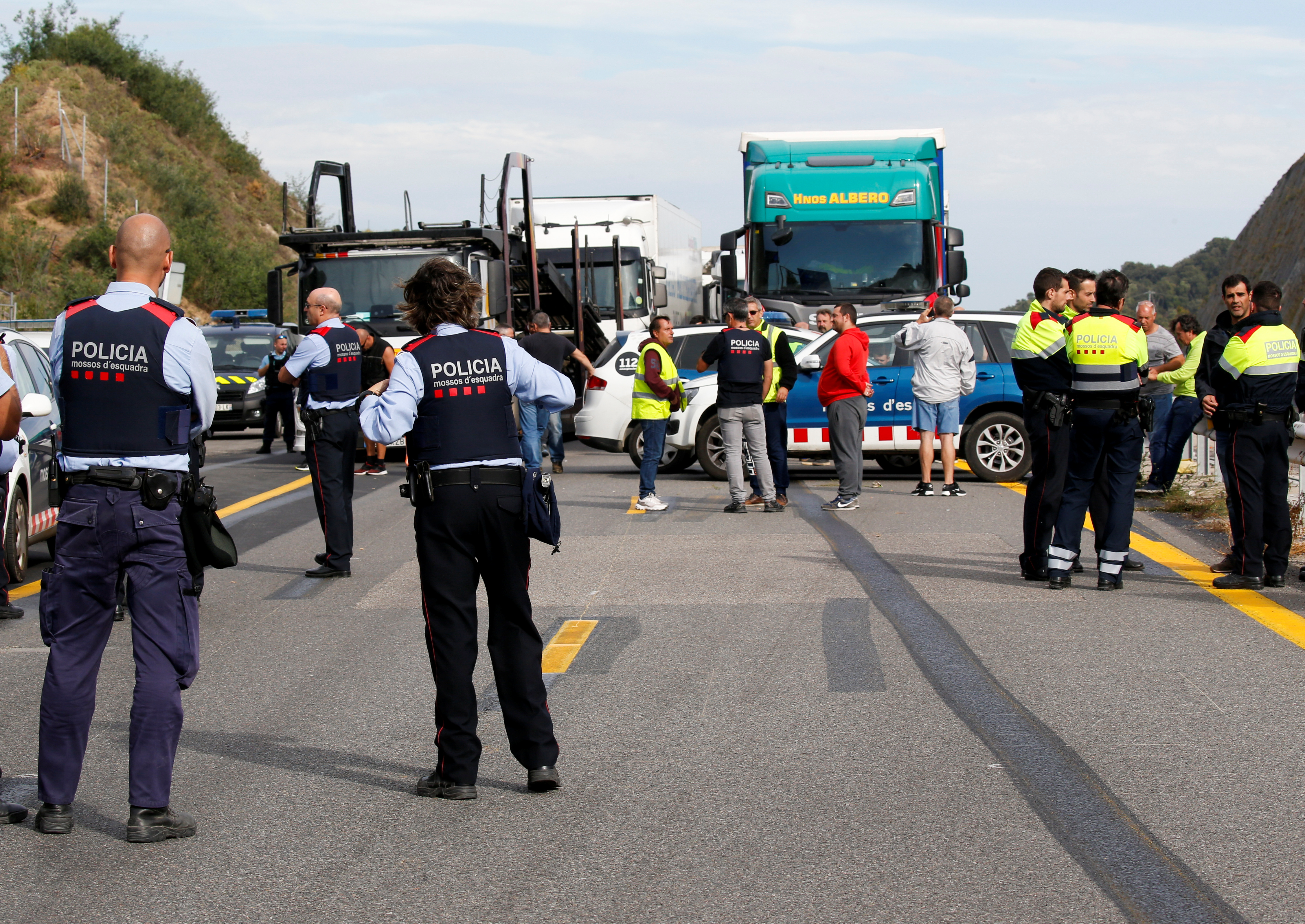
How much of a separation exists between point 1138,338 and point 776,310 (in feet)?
34.1

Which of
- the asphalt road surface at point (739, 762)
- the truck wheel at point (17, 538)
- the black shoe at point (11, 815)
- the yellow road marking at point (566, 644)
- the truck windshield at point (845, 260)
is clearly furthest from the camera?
the truck windshield at point (845, 260)

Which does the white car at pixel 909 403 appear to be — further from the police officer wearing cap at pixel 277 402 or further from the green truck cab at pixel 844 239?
the police officer wearing cap at pixel 277 402

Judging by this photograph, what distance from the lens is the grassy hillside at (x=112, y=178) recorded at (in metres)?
46.5

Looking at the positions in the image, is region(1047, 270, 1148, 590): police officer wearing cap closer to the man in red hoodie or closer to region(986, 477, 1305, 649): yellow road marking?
region(986, 477, 1305, 649): yellow road marking

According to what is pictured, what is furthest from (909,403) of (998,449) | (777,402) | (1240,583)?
(1240,583)

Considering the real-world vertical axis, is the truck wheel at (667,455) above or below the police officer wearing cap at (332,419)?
below

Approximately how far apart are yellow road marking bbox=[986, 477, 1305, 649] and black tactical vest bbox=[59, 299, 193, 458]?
5.51 m

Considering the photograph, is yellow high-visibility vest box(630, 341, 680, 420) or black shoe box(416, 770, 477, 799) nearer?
black shoe box(416, 770, 477, 799)

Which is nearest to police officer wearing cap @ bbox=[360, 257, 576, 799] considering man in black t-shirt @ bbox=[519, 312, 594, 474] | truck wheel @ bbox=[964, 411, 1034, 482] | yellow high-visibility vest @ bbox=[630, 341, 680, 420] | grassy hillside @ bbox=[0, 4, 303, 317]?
yellow high-visibility vest @ bbox=[630, 341, 680, 420]

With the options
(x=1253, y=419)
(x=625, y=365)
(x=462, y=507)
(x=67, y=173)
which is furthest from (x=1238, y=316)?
(x=67, y=173)

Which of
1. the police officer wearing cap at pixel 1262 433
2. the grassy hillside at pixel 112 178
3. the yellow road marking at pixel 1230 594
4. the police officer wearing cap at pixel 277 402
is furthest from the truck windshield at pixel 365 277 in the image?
the grassy hillside at pixel 112 178

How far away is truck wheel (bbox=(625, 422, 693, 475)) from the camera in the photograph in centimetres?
1686

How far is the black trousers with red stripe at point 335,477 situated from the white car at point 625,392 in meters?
6.91

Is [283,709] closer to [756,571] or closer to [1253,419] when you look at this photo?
[756,571]
